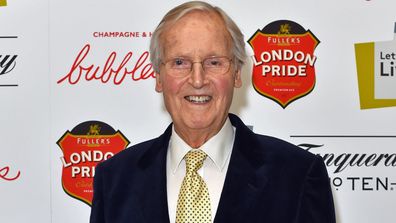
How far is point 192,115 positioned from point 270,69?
0.67 metres

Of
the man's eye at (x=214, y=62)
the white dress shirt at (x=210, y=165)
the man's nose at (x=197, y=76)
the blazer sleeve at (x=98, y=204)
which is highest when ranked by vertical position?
the man's eye at (x=214, y=62)

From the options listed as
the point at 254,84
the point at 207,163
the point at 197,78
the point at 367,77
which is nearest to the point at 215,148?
the point at 207,163

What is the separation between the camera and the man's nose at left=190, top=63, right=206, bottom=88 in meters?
0.97

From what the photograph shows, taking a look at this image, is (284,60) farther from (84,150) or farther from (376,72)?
(84,150)

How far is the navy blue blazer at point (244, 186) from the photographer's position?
974 mm

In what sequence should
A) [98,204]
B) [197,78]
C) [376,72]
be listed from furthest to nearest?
[376,72] < [98,204] < [197,78]

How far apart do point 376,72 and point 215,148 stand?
2.47 feet

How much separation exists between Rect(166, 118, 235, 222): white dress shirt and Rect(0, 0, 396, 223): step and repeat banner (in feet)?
1.85

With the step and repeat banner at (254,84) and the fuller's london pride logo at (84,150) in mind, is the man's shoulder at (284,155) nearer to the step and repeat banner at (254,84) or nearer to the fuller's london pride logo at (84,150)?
the step and repeat banner at (254,84)

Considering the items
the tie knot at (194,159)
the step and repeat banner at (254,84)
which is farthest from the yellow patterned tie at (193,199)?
the step and repeat banner at (254,84)

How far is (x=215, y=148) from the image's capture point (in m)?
1.06

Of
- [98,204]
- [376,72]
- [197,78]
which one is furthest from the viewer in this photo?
[376,72]

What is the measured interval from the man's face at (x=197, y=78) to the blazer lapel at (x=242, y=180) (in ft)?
0.22

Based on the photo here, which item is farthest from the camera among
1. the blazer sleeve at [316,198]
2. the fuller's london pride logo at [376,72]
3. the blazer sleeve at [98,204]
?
the fuller's london pride logo at [376,72]
